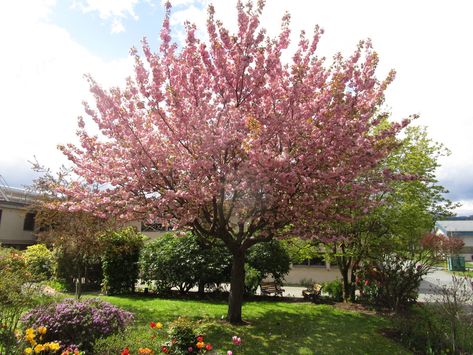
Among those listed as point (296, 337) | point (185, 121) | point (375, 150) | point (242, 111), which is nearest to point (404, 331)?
point (296, 337)

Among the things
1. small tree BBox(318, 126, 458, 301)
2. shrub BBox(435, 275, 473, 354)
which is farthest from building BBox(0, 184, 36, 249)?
shrub BBox(435, 275, 473, 354)

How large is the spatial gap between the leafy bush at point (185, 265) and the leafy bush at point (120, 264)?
685mm

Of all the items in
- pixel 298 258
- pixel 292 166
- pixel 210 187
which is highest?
pixel 292 166

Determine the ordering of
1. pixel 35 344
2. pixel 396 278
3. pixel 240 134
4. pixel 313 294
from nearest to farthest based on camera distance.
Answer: pixel 35 344 < pixel 240 134 < pixel 396 278 < pixel 313 294

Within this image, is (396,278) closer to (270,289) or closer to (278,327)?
(278,327)

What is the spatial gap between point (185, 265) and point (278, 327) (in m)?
6.41

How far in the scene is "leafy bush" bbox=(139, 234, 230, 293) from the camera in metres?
15.6

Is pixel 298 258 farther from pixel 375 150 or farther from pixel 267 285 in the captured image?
pixel 375 150

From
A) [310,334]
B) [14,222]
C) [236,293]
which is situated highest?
[14,222]

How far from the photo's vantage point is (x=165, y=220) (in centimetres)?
932

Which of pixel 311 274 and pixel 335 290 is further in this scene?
pixel 311 274

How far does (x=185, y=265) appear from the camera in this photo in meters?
15.6

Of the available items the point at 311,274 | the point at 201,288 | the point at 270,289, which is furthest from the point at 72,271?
the point at 311,274

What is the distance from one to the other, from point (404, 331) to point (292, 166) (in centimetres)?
585
